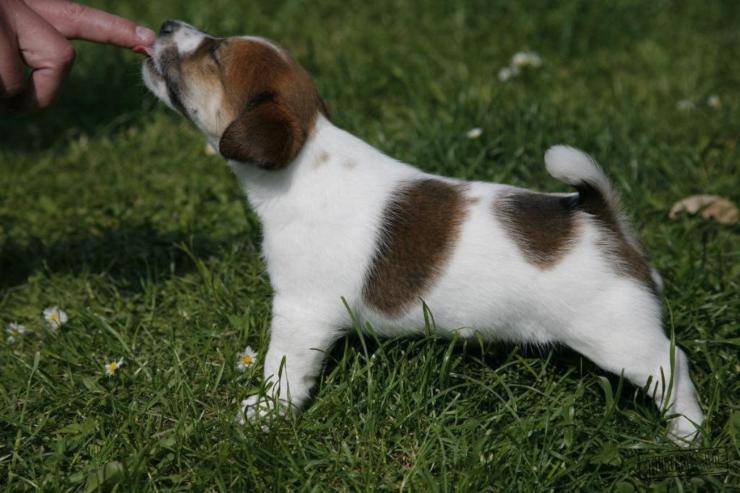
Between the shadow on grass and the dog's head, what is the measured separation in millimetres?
1060

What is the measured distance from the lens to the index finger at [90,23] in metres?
3.75

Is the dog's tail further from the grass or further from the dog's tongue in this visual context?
the dog's tongue

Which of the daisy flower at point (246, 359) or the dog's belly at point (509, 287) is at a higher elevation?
the dog's belly at point (509, 287)

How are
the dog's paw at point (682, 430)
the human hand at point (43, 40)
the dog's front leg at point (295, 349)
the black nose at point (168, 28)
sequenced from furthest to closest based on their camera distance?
the black nose at point (168, 28)
the human hand at point (43, 40)
the dog's front leg at point (295, 349)
the dog's paw at point (682, 430)

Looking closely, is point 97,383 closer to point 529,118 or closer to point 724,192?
point 529,118

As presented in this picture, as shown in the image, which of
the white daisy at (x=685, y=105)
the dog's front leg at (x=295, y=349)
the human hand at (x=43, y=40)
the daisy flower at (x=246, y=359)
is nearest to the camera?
the dog's front leg at (x=295, y=349)

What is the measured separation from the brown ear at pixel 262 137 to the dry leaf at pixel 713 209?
2691 mm

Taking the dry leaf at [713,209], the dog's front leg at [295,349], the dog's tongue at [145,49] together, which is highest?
the dog's tongue at [145,49]

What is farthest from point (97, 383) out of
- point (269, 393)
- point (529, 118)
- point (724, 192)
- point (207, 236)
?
point (724, 192)

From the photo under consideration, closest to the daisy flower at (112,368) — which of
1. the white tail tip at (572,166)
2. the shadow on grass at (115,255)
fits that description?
the shadow on grass at (115,255)

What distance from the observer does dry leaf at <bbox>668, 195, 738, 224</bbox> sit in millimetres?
4715

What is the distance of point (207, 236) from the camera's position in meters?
4.80

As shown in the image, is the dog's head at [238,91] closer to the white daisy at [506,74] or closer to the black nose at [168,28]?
the black nose at [168,28]

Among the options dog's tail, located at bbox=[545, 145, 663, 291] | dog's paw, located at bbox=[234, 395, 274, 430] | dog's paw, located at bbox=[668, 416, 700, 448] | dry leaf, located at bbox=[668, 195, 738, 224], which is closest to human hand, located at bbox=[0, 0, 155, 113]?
dog's paw, located at bbox=[234, 395, 274, 430]
